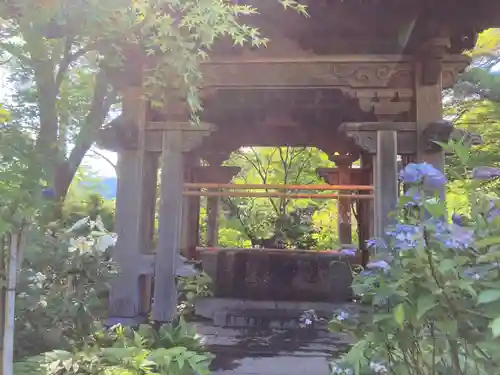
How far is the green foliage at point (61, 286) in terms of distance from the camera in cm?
297

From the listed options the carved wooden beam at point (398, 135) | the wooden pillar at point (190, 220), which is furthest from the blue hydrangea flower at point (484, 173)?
the wooden pillar at point (190, 220)

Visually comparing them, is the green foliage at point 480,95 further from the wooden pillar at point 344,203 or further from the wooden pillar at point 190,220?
the wooden pillar at point 190,220

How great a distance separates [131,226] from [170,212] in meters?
0.36

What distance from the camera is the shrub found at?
1589mm

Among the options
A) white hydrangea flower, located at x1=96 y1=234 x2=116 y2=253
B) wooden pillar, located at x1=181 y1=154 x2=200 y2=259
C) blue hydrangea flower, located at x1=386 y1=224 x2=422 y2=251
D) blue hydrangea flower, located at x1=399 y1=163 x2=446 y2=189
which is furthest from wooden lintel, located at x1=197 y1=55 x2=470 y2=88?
blue hydrangea flower, located at x1=386 y1=224 x2=422 y2=251

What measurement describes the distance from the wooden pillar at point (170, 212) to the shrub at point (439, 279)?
97.4 inches

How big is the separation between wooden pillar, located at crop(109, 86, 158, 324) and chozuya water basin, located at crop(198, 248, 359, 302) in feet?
5.15

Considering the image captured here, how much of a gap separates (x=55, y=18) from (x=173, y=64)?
578 mm

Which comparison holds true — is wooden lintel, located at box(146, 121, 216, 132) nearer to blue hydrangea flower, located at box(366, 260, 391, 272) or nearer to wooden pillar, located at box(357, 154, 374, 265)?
blue hydrangea flower, located at box(366, 260, 391, 272)

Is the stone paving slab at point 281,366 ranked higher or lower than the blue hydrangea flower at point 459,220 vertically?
lower

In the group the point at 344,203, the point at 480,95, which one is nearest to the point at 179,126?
the point at 344,203

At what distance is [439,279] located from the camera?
1.67 meters

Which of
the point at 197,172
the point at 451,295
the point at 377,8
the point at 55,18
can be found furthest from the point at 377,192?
the point at 197,172

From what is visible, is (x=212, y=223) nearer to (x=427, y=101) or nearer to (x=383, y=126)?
(x=383, y=126)
